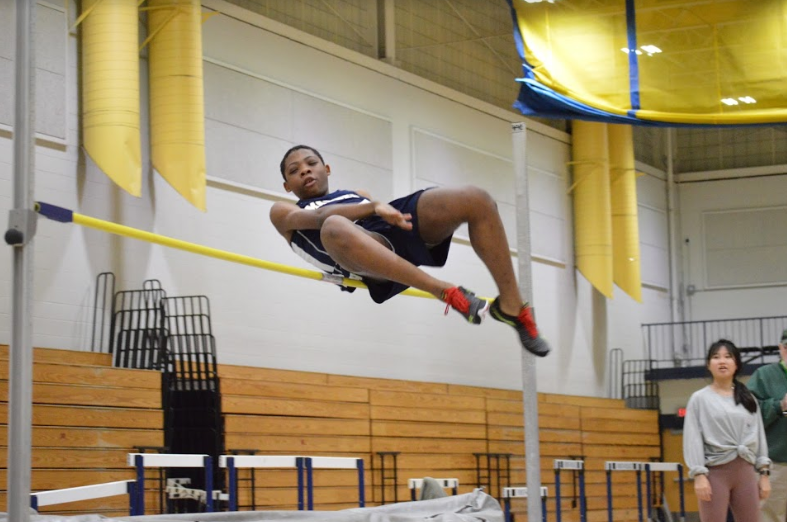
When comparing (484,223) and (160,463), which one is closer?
(484,223)

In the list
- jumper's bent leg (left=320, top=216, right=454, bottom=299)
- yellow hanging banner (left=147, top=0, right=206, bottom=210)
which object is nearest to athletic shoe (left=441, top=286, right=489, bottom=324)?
jumper's bent leg (left=320, top=216, right=454, bottom=299)

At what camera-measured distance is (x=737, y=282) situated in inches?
610

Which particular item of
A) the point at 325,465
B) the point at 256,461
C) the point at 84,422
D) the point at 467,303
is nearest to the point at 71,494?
the point at 256,461

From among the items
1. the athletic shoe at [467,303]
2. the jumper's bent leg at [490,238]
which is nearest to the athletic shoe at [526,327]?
the jumper's bent leg at [490,238]

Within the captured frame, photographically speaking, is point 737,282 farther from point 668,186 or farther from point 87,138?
point 87,138

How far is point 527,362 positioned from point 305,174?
127 centimetres

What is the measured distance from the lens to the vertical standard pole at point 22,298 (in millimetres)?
2777

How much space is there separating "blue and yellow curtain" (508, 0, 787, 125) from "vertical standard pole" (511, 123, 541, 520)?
1.81 metres

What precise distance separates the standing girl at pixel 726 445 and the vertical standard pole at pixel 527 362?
612 millimetres

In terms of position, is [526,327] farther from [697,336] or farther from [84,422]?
[697,336]

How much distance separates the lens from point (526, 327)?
354 centimetres

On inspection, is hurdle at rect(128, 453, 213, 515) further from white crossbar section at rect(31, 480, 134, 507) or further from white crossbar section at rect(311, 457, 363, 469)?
white crossbar section at rect(311, 457, 363, 469)

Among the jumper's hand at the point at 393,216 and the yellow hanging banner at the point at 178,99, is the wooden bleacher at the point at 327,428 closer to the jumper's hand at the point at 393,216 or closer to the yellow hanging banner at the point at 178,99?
the yellow hanging banner at the point at 178,99

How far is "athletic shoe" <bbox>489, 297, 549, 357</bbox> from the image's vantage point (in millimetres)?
3498
